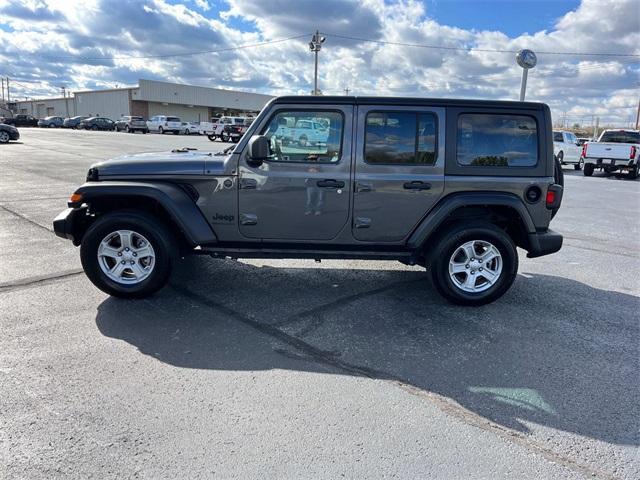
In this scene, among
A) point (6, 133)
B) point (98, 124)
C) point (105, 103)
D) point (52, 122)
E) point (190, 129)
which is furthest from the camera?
point (105, 103)

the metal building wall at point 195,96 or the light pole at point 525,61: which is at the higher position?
the metal building wall at point 195,96

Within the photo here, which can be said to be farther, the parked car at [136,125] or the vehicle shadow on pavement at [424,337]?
the parked car at [136,125]

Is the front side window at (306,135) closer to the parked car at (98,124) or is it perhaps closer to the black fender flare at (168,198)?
the black fender flare at (168,198)

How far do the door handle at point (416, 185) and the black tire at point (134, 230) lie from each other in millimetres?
2271

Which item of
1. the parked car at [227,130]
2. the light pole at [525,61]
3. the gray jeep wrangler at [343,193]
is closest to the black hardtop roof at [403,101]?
the gray jeep wrangler at [343,193]

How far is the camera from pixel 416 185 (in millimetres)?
4426

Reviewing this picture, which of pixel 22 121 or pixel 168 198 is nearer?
pixel 168 198

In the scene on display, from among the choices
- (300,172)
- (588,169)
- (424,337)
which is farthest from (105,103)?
(424,337)

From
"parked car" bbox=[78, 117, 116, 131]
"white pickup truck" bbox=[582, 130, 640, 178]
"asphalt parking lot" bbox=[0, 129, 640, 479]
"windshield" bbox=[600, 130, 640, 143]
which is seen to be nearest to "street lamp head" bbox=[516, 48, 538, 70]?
"white pickup truck" bbox=[582, 130, 640, 178]

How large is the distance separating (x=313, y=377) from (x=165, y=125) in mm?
47857

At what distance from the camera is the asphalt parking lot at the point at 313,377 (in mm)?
2482

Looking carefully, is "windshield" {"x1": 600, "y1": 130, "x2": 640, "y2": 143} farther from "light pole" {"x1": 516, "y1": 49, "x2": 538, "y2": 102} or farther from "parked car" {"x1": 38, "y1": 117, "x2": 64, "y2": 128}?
"parked car" {"x1": 38, "y1": 117, "x2": 64, "y2": 128}

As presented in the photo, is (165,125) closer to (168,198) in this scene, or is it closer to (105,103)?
(105,103)

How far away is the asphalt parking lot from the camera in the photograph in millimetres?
2482
